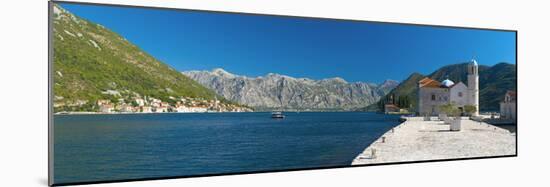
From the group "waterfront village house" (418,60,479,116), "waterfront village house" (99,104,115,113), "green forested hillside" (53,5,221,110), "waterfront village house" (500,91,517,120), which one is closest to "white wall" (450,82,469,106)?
"waterfront village house" (418,60,479,116)

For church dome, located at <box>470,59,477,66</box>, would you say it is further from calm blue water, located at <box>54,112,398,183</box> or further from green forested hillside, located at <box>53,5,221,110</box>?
green forested hillside, located at <box>53,5,221,110</box>

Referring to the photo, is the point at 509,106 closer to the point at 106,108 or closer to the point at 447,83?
the point at 447,83

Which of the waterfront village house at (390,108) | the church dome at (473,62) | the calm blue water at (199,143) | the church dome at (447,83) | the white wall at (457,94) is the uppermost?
the church dome at (473,62)

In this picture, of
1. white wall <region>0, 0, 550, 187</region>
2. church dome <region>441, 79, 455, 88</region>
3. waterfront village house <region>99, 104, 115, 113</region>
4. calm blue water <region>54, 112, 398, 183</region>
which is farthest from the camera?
church dome <region>441, 79, 455, 88</region>

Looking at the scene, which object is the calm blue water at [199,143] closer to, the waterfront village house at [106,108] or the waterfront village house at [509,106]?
the waterfront village house at [106,108]

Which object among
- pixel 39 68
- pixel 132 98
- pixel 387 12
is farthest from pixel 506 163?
pixel 39 68

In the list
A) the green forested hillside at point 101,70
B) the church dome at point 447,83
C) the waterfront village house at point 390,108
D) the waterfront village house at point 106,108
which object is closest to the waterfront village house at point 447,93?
the church dome at point 447,83
